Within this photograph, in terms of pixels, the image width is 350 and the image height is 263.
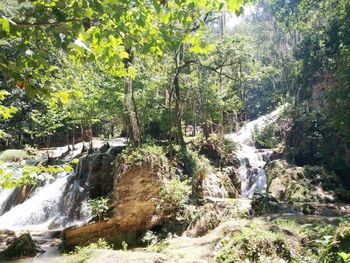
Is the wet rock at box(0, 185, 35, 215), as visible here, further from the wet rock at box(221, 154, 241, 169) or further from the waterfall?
the wet rock at box(221, 154, 241, 169)

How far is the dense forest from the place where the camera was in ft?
10.2

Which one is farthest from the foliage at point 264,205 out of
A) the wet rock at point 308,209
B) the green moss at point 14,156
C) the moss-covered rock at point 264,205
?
the green moss at point 14,156

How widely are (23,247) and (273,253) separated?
9.26m

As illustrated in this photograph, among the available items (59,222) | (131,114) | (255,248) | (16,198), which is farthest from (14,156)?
(255,248)

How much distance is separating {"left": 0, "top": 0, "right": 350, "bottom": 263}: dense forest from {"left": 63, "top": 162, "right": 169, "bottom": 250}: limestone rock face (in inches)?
1.5

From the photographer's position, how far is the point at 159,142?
20.0m

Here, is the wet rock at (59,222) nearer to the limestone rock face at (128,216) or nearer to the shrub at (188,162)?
the limestone rock face at (128,216)

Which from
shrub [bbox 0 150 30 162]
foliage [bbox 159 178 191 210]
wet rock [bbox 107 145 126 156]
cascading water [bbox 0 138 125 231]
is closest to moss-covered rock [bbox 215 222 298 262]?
foliage [bbox 159 178 191 210]

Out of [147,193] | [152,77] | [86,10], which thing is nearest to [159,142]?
[152,77]

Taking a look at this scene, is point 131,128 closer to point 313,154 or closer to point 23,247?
point 23,247

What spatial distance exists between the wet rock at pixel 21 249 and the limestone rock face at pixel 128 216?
1066mm

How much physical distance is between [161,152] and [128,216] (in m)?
3.12

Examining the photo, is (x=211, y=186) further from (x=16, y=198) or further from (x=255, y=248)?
(x=255, y=248)

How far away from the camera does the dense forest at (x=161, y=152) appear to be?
3105mm
